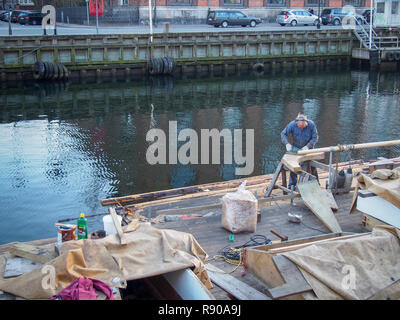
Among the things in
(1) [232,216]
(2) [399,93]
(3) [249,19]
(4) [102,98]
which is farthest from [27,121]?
(3) [249,19]

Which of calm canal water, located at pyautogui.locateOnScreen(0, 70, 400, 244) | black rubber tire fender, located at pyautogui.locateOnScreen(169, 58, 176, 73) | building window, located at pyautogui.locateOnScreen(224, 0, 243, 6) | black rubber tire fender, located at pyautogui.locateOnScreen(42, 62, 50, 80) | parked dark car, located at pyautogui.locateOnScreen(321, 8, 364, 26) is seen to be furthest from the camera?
building window, located at pyautogui.locateOnScreen(224, 0, 243, 6)

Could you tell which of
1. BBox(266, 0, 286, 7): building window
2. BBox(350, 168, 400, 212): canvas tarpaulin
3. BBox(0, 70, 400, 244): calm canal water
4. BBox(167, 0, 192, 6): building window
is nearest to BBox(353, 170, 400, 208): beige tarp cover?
BBox(350, 168, 400, 212): canvas tarpaulin

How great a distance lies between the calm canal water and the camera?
12.2m

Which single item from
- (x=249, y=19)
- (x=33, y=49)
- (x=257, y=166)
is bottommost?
(x=257, y=166)

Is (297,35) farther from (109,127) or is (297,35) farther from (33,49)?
(109,127)

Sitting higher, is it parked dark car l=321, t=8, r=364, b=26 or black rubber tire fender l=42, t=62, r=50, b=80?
parked dark car l=321, t=8, r=364, b=26

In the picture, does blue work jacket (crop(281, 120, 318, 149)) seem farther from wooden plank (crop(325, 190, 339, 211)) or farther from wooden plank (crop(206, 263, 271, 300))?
wooden plank (crop(206, 263, 271, 300))

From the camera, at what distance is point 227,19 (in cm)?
4150

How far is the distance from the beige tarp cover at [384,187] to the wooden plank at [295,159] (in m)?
1.43

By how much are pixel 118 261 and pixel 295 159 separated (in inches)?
185

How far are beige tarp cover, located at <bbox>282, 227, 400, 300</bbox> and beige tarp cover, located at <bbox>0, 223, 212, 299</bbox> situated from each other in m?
1.20

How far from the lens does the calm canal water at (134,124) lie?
12.2 metres

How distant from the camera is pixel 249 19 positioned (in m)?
42.1

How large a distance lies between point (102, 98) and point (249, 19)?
21.2 meters
